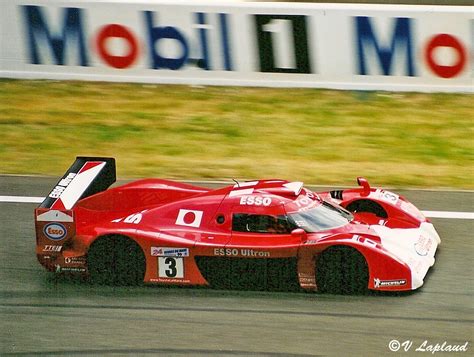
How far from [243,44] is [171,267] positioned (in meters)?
6.58

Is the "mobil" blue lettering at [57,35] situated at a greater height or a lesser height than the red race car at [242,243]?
greater

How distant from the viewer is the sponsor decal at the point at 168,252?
8195 mm

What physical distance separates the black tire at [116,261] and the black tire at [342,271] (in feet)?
5.32

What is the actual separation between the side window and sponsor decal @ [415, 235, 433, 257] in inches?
49.5

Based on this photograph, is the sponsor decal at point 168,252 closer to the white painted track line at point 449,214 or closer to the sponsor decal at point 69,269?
the sponsor decal at point 69,269

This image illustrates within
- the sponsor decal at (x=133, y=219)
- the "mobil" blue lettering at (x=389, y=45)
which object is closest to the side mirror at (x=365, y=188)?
the sponsor decal at (x=133, y=219)

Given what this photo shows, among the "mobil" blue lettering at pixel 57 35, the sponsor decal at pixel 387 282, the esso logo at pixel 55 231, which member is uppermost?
the "mobil" blue lettering at pixel 57 35

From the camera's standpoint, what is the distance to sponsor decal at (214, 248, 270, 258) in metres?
8.05

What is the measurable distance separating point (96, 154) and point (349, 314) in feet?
20.5

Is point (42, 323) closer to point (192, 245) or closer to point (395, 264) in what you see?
point (192, 245)

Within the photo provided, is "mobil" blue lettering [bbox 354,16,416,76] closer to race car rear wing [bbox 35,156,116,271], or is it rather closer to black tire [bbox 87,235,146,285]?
race car rear wing [bbox 35,156,116,271]

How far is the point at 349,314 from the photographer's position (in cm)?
784

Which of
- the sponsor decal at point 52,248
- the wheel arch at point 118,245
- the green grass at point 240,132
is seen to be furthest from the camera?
the green grass at point 240,132

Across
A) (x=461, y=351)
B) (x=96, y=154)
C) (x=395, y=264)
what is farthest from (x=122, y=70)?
(x=461, y=351)
